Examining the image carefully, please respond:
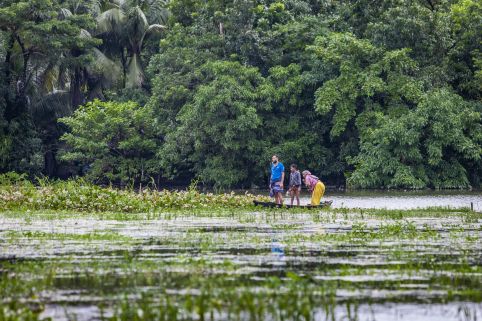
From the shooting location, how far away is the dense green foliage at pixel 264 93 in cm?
5203

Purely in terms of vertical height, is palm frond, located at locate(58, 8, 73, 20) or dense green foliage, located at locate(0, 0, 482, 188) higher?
palm frond, located at locate(58, 8, 73, 20)

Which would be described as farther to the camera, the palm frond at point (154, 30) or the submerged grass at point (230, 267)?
the palm frond at point (154, 30)

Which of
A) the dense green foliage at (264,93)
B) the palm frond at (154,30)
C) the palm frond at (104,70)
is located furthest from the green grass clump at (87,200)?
the palm frond at (154,30)

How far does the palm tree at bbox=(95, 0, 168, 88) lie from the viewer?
62375 millimetres

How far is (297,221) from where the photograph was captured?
22.0 meters

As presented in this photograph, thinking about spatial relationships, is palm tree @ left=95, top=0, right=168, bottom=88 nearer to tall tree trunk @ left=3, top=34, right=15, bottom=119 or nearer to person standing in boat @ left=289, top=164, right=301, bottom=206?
tall tree trunk @ left=3, top=34, right=15, bottom=119

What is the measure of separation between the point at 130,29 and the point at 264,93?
1315 centimetres

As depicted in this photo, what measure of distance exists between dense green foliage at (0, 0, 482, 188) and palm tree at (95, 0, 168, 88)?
0.48 feet

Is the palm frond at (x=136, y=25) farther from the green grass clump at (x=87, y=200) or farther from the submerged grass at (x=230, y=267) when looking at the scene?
the submerged grass at (x=230, y=267)

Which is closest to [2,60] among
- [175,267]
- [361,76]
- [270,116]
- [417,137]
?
[270,116]

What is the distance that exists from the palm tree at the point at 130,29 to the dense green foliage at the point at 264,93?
15 centimetres

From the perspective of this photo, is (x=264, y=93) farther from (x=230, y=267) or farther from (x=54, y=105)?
(x=230, y=267)

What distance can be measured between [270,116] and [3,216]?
3456 cm

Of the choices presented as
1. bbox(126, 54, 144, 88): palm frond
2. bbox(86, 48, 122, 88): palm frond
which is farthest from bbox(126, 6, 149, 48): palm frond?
bbox(86, 48, 122, 88): palm frond
